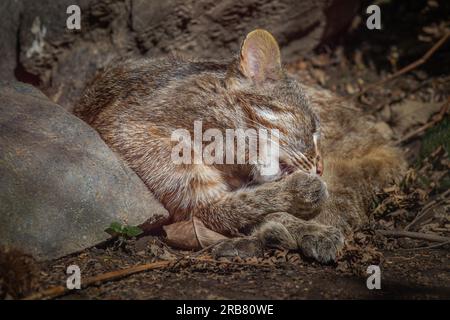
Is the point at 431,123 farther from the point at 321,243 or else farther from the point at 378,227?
the point at 321,243

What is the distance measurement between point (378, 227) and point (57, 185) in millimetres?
2750

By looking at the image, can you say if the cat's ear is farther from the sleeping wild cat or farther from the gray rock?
the gray rock

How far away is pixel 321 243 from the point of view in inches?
167

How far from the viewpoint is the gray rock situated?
4.01 meters

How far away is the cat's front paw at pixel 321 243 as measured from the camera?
13.7 feet

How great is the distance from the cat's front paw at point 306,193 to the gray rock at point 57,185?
108cm

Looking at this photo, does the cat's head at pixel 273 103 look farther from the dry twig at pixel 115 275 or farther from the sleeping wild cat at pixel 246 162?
the dry twig at pixel 115 275

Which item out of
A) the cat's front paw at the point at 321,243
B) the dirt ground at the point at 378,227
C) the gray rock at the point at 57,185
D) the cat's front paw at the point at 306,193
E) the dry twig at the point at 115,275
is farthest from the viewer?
the cat's front paw at the point at 306,193

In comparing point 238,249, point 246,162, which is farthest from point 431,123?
point 238,249

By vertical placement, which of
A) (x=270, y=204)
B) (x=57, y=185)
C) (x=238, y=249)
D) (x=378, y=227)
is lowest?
(x=238, y=249)

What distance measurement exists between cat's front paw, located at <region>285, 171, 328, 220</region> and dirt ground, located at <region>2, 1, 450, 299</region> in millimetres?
438

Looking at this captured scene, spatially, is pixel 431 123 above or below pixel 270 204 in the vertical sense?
above

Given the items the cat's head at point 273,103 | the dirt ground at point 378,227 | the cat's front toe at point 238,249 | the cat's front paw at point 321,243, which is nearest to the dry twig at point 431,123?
the dirt ground at point 378,227

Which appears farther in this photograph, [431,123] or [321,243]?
[431,123]
